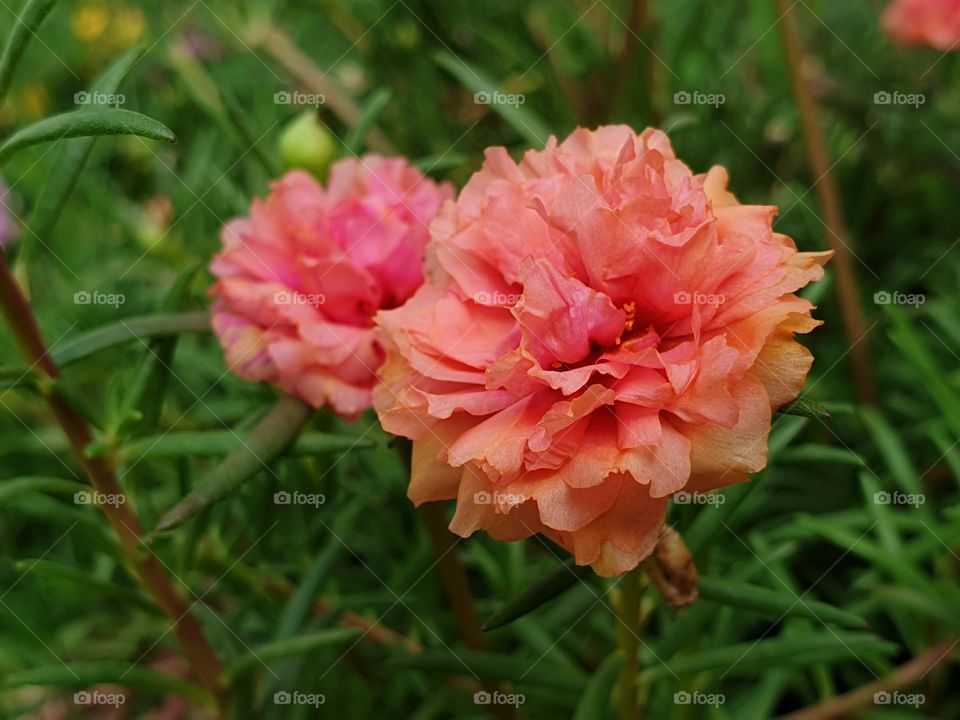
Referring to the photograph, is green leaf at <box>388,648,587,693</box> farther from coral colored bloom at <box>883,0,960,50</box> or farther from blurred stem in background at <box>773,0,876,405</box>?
coral colored bloom at <box>883,0,960,50</box>

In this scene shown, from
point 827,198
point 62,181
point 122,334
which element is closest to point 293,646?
point 122,334

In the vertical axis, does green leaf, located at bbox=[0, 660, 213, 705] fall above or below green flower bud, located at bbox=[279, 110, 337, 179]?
below

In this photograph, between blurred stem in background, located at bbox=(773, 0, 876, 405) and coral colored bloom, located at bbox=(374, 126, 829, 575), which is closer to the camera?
coral colored bloom, located at bbox=(374, 126, 829, 575)

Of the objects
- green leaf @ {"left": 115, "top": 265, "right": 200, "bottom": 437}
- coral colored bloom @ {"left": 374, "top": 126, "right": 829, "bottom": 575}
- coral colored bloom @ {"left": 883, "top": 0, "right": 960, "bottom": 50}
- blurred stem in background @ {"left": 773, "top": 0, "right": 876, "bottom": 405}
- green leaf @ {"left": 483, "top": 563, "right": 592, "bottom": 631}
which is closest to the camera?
coral colored bloom @ {"left": 374, "top": 126, "right": 829, "bottom": 575}

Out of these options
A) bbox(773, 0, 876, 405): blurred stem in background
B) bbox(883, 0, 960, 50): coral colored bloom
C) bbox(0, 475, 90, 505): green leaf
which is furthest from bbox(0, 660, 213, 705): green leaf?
bbox(883, 0, 960, 50): coral colored bloom

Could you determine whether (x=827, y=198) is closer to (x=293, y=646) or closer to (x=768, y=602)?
(x=768, y=602)

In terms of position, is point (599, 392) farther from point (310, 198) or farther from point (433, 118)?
point (433, 118)

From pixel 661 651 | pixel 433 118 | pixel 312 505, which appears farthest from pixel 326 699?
pixel 433 118

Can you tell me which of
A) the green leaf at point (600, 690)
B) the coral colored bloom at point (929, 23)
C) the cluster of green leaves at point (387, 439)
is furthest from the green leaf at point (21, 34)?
the coral colored bloom at point (929, 23)

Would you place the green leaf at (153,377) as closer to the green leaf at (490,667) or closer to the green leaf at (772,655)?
the green leaf at (490,667)
